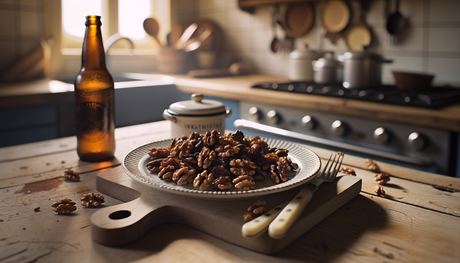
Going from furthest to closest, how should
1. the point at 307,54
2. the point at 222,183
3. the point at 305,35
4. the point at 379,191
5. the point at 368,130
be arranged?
1. the point at 305,35
2. the point at 307,54
3. the point at 368,130
4. the point at 379,191
5. the point at 222,183

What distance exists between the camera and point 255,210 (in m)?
0.56

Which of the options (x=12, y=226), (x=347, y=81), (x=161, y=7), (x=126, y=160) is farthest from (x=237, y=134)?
(x=161, y=7)

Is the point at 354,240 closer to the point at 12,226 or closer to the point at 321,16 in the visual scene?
the point at 12,226

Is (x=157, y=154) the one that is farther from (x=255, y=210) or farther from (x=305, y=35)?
(x=305, y=35)

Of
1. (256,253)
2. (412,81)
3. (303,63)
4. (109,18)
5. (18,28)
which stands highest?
(109,18)

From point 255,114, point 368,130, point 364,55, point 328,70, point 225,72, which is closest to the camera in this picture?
point 368,130

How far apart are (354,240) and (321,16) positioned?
80.8 inches

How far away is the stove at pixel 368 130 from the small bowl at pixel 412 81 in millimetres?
41

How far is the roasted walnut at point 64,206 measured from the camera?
0.62 metres

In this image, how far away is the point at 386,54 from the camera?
2.13 meters

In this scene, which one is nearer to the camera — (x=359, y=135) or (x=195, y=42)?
(x=359, y=135)

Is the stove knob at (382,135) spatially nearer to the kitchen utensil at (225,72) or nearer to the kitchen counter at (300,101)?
the kitchen counter at (300,101)

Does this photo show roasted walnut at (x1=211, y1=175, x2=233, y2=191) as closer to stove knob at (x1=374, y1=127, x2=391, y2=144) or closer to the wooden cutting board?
the wooden cutting board

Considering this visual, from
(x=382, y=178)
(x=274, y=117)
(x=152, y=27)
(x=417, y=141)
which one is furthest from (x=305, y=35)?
(x=382, y=178)
